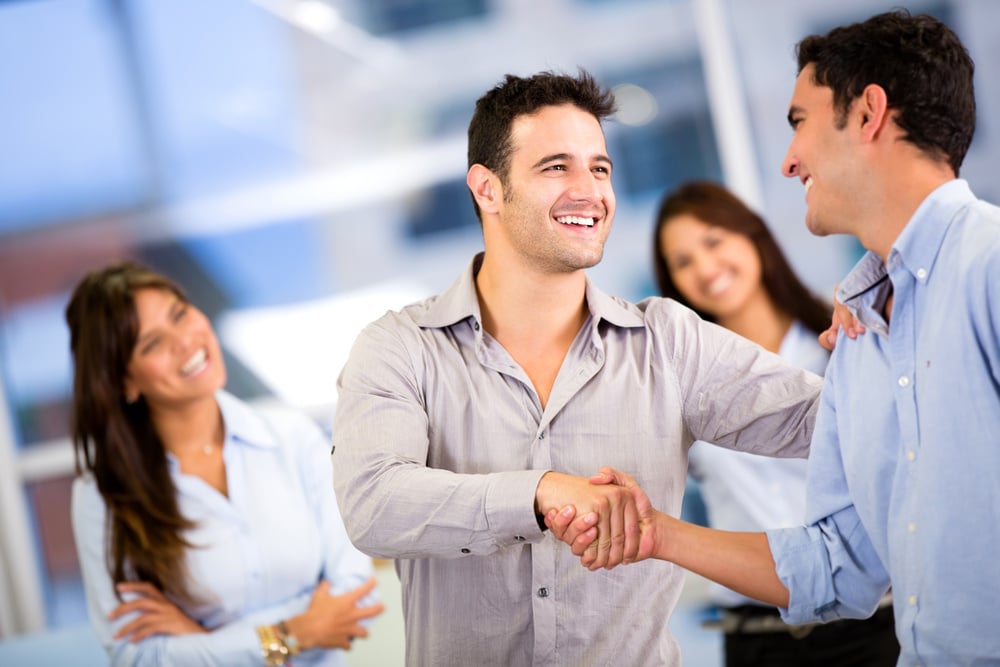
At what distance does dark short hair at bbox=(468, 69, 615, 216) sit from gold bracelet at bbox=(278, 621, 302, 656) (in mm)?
1307

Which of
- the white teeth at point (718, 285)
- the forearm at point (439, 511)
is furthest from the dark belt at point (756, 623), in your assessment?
the forearm at point (439, 511)

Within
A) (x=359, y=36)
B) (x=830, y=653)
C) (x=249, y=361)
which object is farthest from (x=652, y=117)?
(x=830, y=653)

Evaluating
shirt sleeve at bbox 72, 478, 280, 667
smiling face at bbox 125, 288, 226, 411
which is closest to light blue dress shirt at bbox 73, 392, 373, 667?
shirt sleeve at bbox 72, 478, 280, 667

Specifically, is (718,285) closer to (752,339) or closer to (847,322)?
(752,339)

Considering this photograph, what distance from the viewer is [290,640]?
258cm

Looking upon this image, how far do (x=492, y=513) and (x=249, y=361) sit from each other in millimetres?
2878

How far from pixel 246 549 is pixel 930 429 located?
187 cm

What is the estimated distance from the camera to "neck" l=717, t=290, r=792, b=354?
2.86 m

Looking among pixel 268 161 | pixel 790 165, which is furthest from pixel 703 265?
pixel 268 161

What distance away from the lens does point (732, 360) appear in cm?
198

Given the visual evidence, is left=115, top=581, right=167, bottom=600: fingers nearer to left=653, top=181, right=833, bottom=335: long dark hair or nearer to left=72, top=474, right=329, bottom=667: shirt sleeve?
left=72, top=474, right=329, bottom=667: shirt sleeve

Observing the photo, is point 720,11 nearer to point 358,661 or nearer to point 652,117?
point 652,117

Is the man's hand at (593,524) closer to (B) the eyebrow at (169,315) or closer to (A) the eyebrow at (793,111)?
(A) the eyebrow at (793,111)

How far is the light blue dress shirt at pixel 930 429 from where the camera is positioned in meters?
1.33
